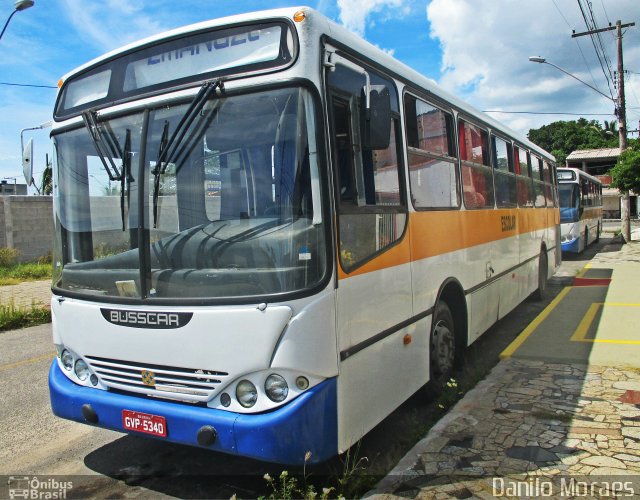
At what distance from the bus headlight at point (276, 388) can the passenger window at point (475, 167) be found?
3.48 meters

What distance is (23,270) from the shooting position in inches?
656

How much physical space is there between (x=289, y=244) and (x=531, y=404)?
9.44 feet

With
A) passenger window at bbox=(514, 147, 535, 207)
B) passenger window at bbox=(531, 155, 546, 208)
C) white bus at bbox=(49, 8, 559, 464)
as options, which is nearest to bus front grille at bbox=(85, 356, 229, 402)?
white bus at bbox=(49, 8, 559, 464)

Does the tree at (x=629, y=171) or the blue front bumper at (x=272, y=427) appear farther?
the tree at (x=629, y=171)

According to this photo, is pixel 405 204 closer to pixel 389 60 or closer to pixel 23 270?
pixel 389 60

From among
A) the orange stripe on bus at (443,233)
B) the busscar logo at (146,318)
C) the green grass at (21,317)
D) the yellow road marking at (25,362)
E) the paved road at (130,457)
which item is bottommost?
the paved road at (130,457)

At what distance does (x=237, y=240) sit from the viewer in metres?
3.27

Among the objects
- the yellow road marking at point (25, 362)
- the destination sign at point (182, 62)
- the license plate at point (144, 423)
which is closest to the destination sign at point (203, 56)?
the destination sign at point (182, 62)

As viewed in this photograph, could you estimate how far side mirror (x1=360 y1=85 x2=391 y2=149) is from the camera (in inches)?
136

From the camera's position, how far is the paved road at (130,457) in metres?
3.74

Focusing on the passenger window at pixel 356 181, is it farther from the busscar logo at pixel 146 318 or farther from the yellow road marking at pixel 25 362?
the yellow road marking at pixel 25 362

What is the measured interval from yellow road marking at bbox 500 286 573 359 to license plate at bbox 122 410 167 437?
4.29 meters

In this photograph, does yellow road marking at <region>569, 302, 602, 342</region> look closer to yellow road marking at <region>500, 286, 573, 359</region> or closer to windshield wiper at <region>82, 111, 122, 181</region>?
yellow road marking at <region>500, 286, 573, 359</region>

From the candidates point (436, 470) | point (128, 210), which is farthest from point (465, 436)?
point (128, 210)
